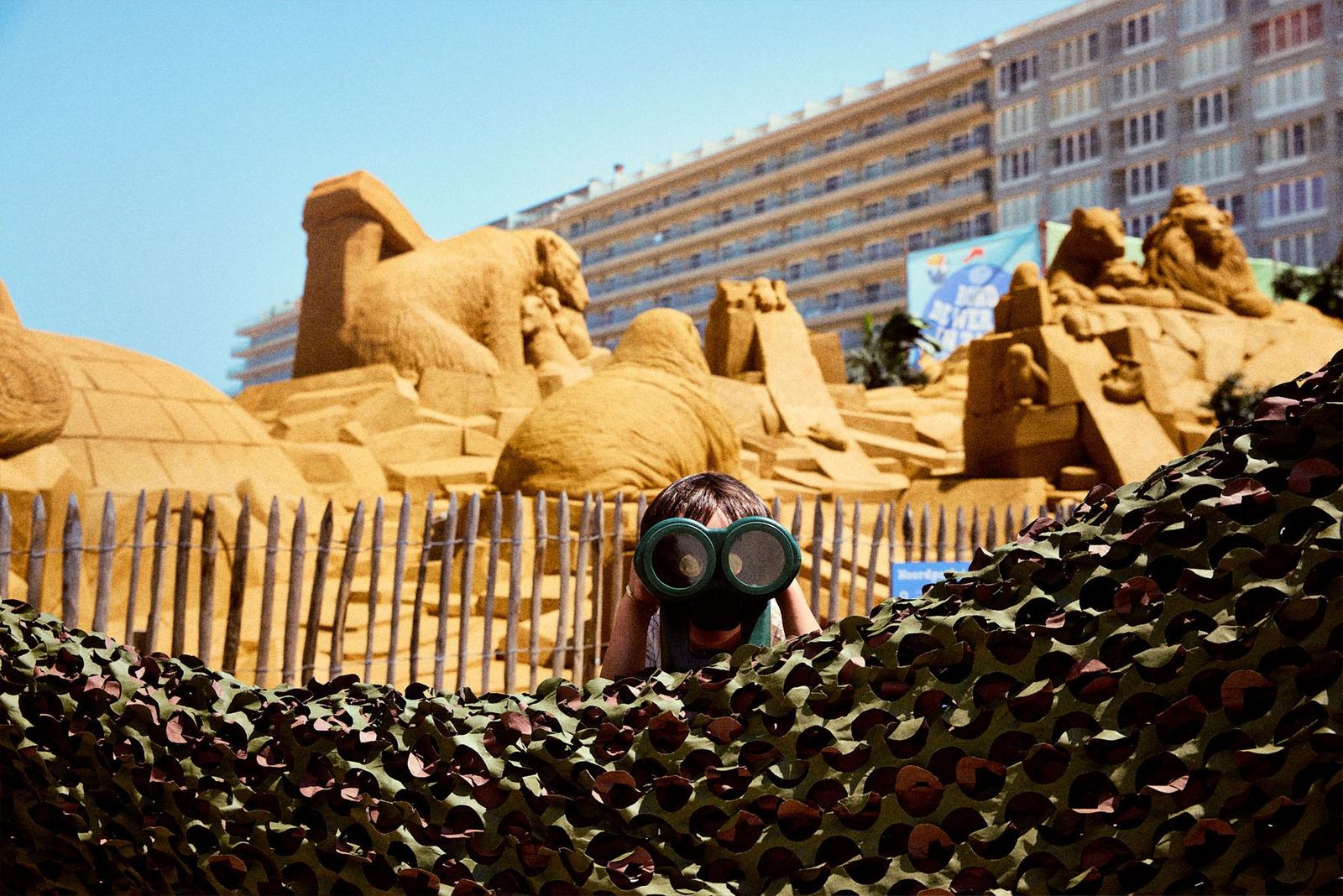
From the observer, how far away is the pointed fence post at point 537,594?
582 centimetres

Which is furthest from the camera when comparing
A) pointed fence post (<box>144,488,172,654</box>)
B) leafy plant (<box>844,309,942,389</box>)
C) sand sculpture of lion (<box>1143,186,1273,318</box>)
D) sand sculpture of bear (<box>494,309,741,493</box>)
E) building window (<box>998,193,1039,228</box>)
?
building window (<box>998,193,1039,228</box>)

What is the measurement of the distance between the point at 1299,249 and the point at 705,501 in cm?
3844

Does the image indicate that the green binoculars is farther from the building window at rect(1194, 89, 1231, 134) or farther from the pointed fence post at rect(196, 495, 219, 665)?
the building window at rect(1194, 89, 1231, 134)

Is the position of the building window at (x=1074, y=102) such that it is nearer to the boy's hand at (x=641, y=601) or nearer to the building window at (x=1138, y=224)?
the building window at (x=1138, y=224)

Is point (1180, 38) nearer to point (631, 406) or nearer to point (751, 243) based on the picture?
point (751, 243)

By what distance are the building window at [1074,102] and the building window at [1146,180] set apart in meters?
2.79

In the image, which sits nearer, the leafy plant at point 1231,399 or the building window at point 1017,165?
the leafy plant at point 1231,399

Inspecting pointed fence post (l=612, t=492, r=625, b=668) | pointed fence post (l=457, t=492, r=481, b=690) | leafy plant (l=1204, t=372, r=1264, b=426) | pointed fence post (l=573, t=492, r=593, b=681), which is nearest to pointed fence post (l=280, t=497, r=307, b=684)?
pointed fence post (l=457, t=492, r=481, b=690)

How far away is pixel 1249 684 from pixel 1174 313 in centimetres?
1413

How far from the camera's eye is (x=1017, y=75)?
43188 mm

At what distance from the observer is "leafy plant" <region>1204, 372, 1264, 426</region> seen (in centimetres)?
1168

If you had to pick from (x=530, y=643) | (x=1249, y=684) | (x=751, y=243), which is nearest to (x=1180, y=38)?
(x=751, y=243)

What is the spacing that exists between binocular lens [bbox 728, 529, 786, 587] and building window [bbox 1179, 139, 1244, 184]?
131ft

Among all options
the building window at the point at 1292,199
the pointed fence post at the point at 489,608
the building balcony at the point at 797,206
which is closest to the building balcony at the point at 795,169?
the building balcony at the point at 797,206
